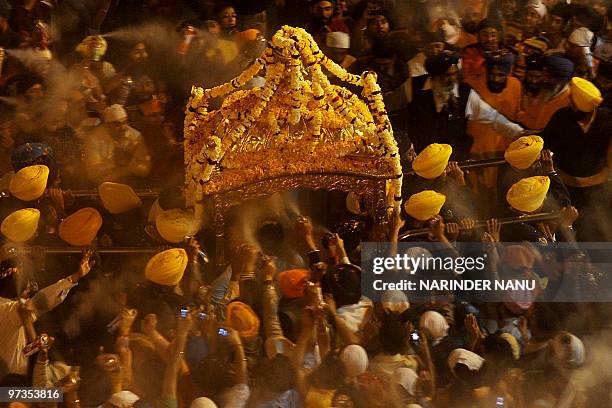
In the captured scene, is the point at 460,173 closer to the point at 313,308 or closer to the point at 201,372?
the point at 313,308

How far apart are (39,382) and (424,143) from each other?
233cm

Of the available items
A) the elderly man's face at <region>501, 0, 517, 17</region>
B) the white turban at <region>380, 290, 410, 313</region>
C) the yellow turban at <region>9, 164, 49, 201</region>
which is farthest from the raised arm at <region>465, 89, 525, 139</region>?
the yellow turban at <region>9, 164, 49, 201</region>

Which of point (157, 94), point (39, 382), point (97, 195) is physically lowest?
point (39, 382)

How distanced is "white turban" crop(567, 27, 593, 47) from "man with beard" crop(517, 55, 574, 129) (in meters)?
0.11

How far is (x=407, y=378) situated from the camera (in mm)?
5156

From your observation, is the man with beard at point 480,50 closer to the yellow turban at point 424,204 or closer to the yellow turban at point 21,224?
the yellow turban at point 424,204

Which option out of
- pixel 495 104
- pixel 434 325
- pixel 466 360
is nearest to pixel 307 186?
pixel 434 325

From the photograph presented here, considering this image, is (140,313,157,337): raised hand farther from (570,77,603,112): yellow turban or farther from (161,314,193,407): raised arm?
(570,77,603,112): yellow turban

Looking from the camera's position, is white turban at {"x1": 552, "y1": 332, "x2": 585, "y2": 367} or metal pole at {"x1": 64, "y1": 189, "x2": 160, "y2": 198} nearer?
white turban at {"x1": 552, "y1": 332, "x2": 585, "y2": 367}

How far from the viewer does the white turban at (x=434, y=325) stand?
519cm

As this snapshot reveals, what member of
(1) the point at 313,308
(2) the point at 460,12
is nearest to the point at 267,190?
(1) the point at 313,308

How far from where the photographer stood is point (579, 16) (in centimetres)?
527

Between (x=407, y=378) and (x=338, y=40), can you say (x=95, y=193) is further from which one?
(x=407, y=378)

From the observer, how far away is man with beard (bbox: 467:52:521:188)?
531 centimetres
